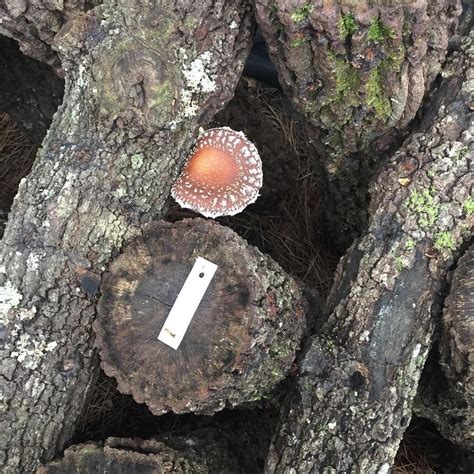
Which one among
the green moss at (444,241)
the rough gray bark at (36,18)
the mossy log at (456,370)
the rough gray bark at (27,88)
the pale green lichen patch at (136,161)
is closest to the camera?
the mossy log at (456,370)

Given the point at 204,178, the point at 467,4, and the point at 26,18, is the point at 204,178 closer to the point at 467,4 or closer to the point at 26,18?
the point at 26,18

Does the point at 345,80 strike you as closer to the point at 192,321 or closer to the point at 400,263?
the point at 400,263

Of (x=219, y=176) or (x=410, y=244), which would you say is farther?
(x=219, y=176)

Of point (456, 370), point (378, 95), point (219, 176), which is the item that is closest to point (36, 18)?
point (219, 176)

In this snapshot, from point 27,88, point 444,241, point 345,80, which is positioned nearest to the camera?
point 444,241

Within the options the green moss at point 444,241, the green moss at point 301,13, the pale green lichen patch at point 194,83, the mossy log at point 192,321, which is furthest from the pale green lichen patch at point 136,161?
the green moss at point 444,241

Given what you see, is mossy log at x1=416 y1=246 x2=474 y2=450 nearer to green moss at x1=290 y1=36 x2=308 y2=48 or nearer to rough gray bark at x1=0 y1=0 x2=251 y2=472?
green moss at x1=290 y1=36 x2=308 y2=48

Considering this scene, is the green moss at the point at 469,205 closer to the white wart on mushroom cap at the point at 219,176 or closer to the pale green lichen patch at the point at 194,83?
the white wart on mushroom cap at the point at 219,176
